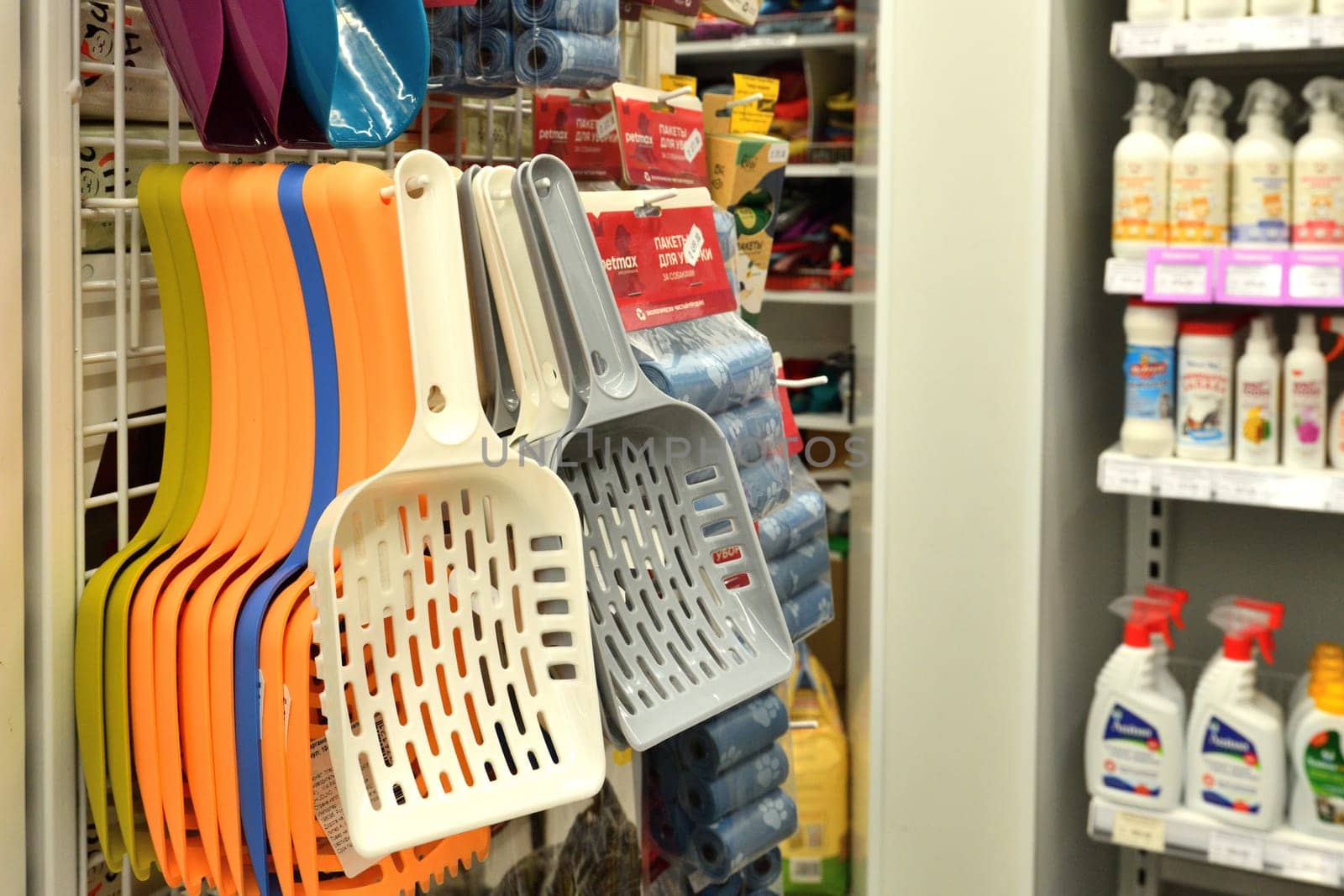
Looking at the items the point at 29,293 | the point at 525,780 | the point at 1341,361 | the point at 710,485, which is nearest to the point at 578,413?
the point at 710,485

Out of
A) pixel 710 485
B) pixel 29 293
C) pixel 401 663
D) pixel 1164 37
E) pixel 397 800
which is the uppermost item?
pixel 1164 37

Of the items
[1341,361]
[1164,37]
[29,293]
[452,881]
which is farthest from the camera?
[1341,361]

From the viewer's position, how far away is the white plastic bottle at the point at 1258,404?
1.78m

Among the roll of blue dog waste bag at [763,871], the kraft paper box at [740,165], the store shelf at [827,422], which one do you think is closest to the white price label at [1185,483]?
the kraft paper box at [740,165]

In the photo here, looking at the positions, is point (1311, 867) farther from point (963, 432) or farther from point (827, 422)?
point (827, 422)

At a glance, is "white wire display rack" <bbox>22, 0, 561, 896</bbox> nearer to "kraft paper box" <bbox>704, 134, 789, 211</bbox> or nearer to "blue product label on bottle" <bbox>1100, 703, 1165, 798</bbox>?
"kraft paper box" <bbox>704, 134, 789, 211</bbox>

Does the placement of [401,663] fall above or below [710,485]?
below

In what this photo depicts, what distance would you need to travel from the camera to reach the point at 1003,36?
5.84 feet

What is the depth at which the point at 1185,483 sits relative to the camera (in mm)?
1793

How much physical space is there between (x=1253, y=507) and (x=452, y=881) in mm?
1525

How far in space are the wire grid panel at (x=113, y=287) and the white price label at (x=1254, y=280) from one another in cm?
123

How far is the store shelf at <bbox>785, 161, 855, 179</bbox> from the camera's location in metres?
3.28

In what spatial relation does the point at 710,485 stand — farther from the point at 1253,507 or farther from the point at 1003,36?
the point at 1253,507

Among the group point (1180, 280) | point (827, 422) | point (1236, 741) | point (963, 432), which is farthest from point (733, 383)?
point (827, 422)
